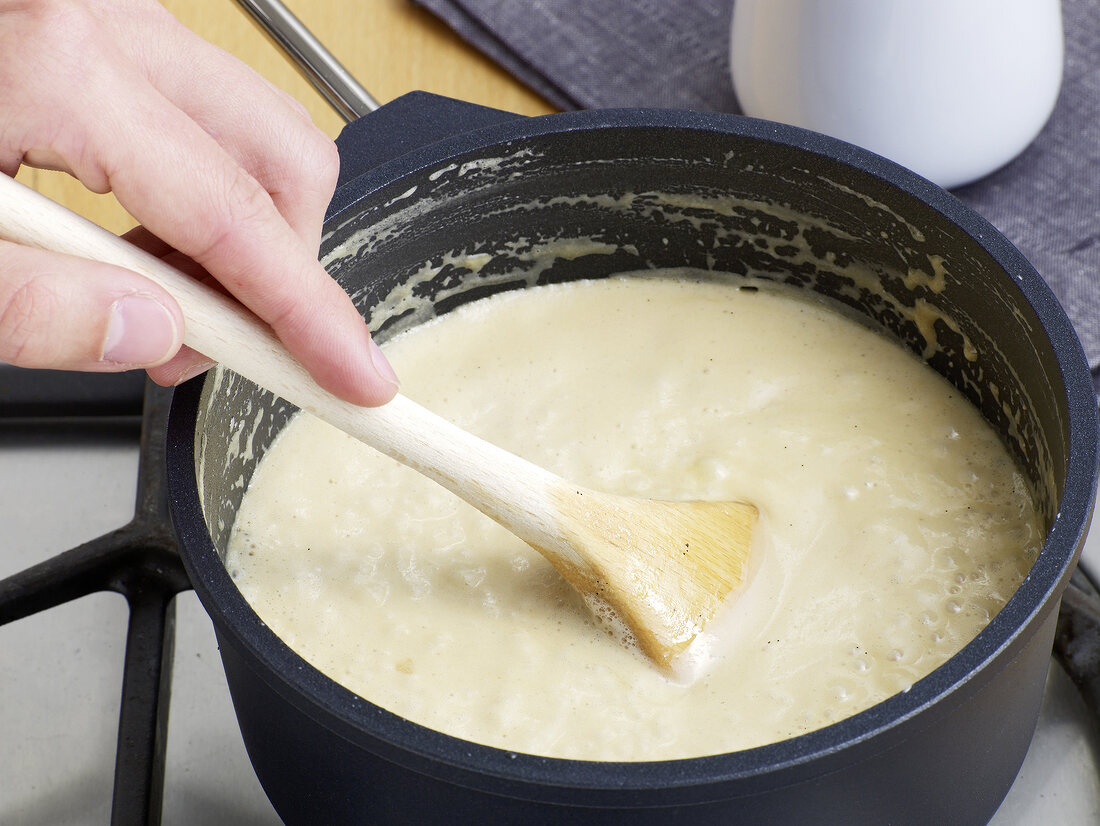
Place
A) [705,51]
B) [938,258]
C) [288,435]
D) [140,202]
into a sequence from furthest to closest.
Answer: [705,51] < [288,435] < [938,258] < [140,202]

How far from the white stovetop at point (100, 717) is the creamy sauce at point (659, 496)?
0.37 ft

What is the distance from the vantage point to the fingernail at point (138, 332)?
585mm

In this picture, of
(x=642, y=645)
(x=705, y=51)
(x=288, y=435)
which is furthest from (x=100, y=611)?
(x=705, y=51)

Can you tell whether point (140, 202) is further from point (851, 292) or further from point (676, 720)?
point (851, 292)

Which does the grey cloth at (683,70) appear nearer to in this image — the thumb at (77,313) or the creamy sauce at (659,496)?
the creamy sauce at (659,496)

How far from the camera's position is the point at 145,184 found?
61 centimetres

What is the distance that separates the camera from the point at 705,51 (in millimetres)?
1275

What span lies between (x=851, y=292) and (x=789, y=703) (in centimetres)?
38

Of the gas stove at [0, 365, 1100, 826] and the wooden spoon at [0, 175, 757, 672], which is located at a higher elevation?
the wooden spoon at [0, 175, 757, 672]

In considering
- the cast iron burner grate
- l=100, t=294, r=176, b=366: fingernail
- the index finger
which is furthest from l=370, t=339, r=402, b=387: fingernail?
the cast iron burner grate

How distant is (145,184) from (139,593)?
0.41 metres

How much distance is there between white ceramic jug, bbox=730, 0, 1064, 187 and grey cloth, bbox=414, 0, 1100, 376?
0.16 ft

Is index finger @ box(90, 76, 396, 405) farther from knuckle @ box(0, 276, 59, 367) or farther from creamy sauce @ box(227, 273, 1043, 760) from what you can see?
creamy sauce @ box(227, 273, 1043, 760)

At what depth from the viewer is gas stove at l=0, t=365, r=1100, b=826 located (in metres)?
0.85
